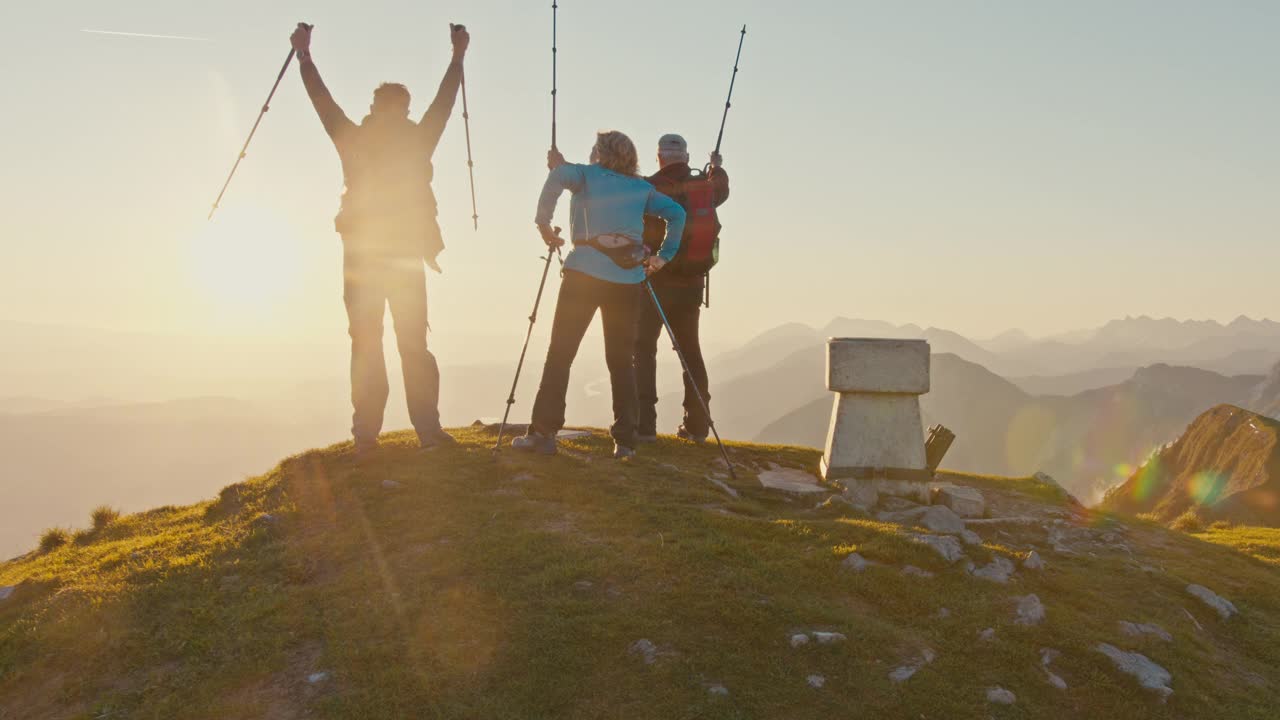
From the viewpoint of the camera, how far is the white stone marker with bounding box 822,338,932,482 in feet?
31.2

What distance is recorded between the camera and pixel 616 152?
8688 millimetres

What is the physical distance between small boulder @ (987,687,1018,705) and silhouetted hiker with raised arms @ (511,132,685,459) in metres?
5.24

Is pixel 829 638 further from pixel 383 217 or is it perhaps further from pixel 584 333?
pixel 383 217

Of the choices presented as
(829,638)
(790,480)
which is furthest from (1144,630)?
(790,480)

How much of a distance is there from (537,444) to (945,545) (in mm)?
4773

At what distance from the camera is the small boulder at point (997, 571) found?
6445 millimetres

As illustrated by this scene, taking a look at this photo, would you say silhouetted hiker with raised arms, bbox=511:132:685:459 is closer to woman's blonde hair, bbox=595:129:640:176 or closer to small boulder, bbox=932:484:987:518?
woman's blonde hair, bbox=595:129:640:176

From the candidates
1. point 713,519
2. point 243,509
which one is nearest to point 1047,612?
point 713,519

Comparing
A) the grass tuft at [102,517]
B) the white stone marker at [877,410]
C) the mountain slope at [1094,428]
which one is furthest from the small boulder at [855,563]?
the mountain slope at [1094,428]

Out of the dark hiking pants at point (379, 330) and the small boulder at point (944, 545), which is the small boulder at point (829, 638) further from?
the dark hiking pants at point (379, 330)

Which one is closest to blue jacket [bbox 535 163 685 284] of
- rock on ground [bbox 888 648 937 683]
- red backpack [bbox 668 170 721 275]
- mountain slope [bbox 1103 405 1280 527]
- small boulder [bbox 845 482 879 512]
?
red backpack [bbox 668 170 721 275]

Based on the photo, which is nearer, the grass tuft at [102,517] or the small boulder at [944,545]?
the small boulder at [944,545]

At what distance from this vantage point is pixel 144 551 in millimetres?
7617

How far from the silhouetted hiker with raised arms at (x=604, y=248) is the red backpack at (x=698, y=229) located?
3.90 feet
